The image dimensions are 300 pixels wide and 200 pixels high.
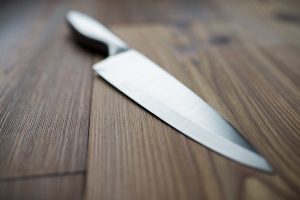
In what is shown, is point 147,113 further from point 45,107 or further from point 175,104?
point 45,107

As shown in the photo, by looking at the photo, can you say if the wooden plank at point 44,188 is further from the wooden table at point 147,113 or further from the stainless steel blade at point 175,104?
the stainless steel blade at point 175,104

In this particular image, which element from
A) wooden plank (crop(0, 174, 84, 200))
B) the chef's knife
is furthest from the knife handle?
wooden plank (crop(0, 174, 84, 200))

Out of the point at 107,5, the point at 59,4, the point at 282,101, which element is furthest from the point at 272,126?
the point at 59,4

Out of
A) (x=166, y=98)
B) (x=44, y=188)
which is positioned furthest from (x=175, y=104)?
(x=44, y=188)

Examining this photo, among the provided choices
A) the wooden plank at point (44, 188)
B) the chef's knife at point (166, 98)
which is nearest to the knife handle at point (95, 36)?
the chef's knife at point (166, 98)

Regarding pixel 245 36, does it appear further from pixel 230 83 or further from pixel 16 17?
pixel 16 17

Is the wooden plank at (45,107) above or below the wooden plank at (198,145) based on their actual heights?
above

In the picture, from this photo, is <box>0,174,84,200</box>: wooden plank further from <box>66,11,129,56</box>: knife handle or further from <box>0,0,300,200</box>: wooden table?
<box>66,11,129,56</box>: knife handle
